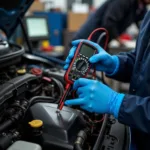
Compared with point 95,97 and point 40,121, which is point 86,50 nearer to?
point 95,97

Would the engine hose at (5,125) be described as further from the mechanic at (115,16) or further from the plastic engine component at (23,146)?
the mechanic at (115,16)

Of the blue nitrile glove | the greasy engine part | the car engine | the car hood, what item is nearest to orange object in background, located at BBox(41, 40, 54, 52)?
the car hood

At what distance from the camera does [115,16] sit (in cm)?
208

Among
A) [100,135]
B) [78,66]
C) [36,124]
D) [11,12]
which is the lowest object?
[100,135]

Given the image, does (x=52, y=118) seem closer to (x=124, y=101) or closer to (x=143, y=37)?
(x=124, y=101)

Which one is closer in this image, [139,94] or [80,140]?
[80,140]

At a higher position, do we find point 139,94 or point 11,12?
point 11,12

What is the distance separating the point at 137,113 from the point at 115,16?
1.58 metres

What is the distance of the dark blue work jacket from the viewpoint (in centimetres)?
67

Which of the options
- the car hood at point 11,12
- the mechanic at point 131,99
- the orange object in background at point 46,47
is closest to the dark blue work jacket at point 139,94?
the mechanic at point 131,99

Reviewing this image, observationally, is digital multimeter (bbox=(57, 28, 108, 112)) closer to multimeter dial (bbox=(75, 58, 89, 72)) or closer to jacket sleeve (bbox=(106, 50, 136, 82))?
multimeter dial (bbox=(75, 58, 89, 72))

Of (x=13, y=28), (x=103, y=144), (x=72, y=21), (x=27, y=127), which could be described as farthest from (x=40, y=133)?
(x=72, y=21)

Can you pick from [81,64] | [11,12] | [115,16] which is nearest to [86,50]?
[81,64]

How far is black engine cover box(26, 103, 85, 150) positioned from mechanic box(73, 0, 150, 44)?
1452mm
